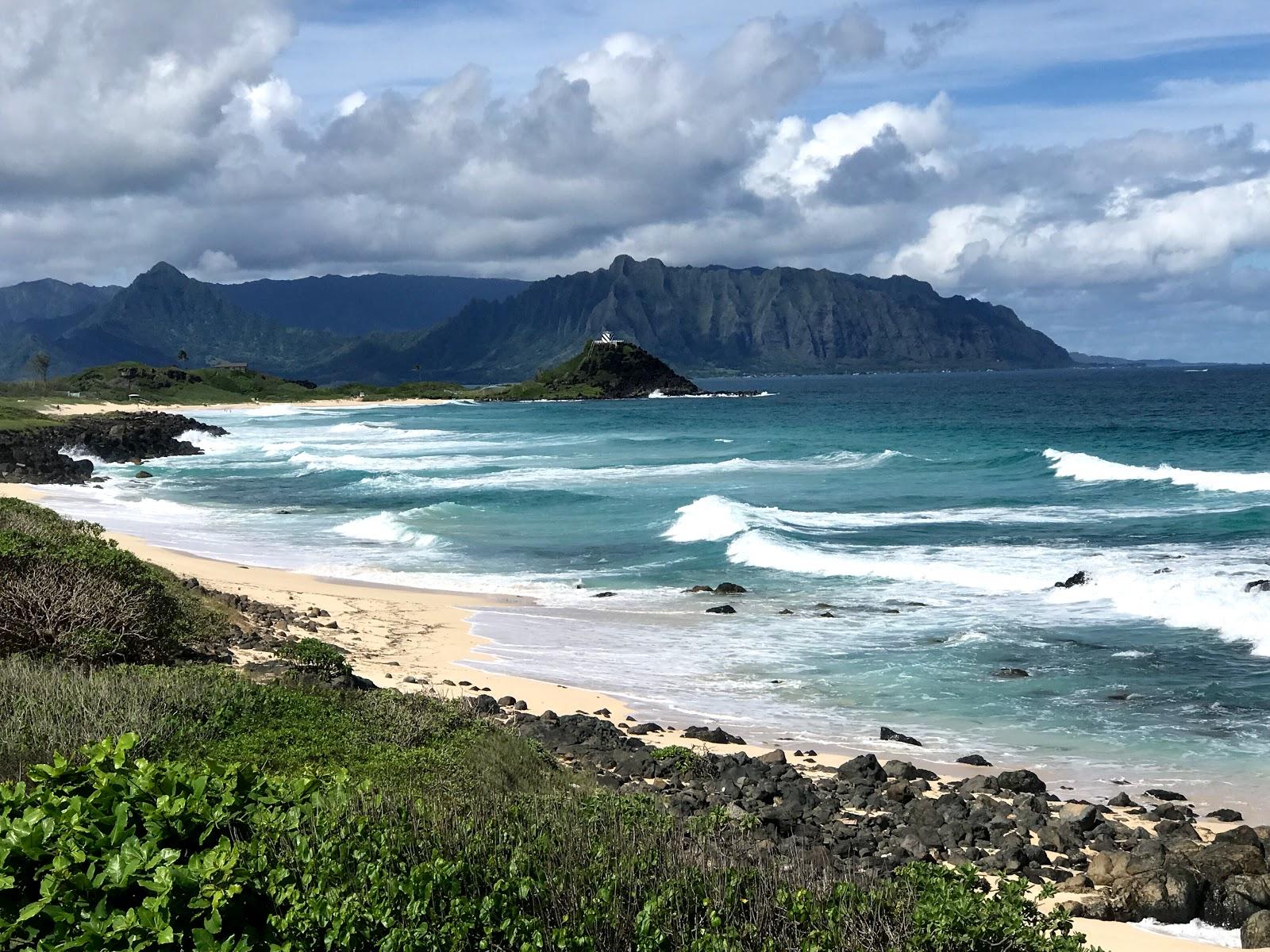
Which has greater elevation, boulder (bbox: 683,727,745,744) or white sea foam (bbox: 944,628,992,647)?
boulder (bbox: 683,727,745,744)

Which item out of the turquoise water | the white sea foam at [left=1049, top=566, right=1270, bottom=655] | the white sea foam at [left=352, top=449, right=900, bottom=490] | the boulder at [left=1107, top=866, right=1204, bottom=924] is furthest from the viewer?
the white sea foam at [left=352, top=449, right=900, bottom=490]

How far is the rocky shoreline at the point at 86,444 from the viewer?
55.6m

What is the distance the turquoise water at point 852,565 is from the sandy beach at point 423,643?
0.79 meters

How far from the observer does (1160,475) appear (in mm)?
51031

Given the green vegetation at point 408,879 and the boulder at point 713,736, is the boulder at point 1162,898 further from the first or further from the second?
the boulder at point 713,736

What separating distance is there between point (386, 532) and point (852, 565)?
15951 mm

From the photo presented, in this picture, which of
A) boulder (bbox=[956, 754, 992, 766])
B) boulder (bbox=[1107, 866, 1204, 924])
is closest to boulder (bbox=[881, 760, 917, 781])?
boulder (bbox=[956, 754, 992, 766])

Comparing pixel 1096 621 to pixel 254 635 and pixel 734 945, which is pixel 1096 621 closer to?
pixel 254 635

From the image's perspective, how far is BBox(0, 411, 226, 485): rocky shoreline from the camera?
182 ft

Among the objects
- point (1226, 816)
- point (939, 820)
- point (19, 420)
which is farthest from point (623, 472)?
point (19, 420)

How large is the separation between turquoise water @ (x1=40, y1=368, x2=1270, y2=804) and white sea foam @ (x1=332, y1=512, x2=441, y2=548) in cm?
18

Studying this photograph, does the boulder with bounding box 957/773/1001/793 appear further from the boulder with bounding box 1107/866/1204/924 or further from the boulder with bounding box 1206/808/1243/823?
the boulder with bounding box 1107/866/1204/924

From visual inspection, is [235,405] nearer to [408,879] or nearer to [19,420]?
[19,420]

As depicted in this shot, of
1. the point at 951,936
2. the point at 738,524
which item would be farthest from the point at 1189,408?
the point at 951,936
